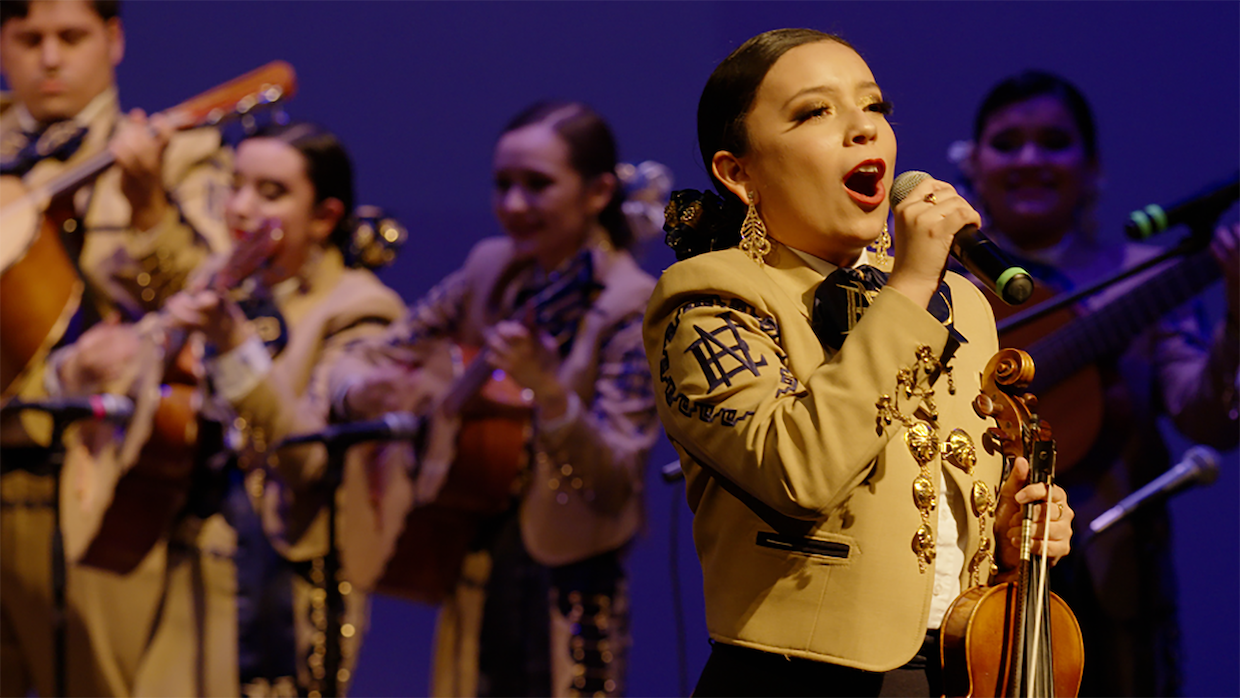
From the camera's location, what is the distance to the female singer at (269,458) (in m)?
3.55

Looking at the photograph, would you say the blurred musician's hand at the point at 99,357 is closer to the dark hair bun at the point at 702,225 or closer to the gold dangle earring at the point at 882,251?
the dark hair bun at the point at 702,225

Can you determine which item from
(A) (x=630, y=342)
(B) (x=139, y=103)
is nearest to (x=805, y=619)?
(A) (x=630, y=342)

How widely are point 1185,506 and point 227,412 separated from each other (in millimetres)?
2649

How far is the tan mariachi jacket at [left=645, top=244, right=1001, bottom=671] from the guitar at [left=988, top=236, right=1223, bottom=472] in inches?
67.0

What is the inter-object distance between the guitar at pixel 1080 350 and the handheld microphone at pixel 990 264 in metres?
1.74

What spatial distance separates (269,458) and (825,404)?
2819mm

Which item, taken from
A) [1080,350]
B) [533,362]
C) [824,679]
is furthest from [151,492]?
[824,679]

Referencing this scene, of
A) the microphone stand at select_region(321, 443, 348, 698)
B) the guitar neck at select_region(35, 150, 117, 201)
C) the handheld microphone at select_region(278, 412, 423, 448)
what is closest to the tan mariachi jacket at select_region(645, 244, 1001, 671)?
the handheld microphone at select_region(278, 412, 423, 448)

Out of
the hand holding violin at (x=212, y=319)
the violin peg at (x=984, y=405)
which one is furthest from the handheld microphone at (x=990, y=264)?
the hand holding violin at (x=212, y=319)

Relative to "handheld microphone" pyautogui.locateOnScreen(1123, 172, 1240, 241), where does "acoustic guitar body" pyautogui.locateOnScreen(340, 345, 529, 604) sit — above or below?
below

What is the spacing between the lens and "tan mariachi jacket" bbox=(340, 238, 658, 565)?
316 centimetres

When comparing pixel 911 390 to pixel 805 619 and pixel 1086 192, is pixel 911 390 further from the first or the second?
pixel 1086 192

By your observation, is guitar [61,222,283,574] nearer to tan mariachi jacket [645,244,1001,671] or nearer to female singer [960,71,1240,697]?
female singer [960,71,1240,697]

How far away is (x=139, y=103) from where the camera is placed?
3.97 metres
